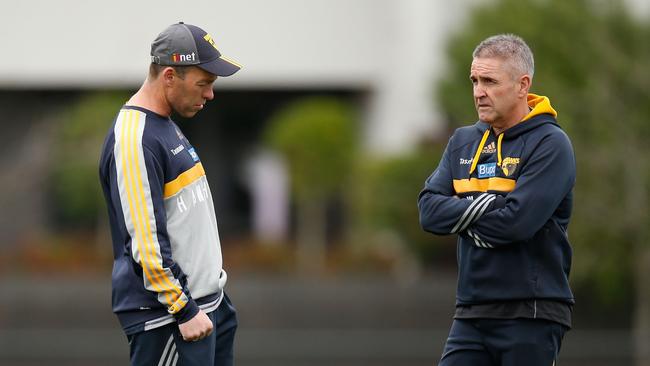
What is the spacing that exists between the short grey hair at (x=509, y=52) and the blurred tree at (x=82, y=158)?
20.0 meters

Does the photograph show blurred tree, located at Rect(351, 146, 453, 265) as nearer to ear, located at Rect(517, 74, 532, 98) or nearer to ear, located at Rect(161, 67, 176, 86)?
ear, located at Rect(517, 74, 532, 98)

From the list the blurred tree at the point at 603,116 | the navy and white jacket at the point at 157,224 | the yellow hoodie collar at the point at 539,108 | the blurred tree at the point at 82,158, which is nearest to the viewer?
the navy and white jacket at the point at 157,224

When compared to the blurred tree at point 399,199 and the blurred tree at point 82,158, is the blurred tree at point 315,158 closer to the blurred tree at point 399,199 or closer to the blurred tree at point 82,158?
the blurred tree at point 399,199

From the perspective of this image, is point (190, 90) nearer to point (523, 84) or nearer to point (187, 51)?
point (187, 51)

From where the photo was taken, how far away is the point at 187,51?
17.8 ft

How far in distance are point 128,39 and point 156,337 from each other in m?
26.4

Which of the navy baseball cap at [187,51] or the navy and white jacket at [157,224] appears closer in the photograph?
the navy and white jacket at [157,224]

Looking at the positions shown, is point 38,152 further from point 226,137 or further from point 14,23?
point 226,137

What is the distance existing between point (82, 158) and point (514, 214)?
21.3 m

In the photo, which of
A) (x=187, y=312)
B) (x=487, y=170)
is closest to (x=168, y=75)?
(x=187, y=312)

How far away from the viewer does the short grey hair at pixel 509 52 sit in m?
5.48

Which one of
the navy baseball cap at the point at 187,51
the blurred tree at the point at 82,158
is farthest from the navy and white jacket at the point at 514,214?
the blurred tree at the point at 82,158

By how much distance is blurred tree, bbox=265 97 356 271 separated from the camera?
25.6 m

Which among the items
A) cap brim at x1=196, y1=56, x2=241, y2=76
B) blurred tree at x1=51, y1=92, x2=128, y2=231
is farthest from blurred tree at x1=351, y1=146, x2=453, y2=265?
cap brim at x1=196, y1=56, x2=241, y2=76
